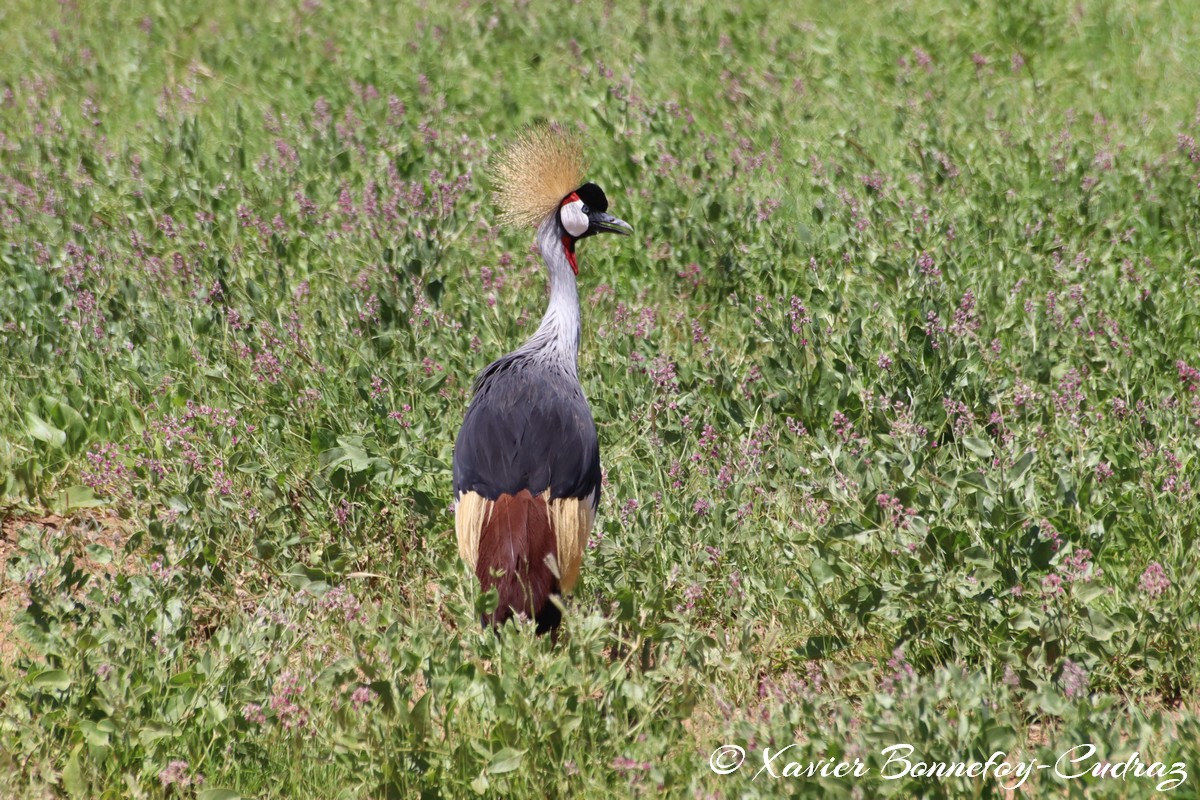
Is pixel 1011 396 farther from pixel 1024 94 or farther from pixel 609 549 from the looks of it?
pixel 1024 94

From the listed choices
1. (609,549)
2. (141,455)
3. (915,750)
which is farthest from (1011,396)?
(141,455)

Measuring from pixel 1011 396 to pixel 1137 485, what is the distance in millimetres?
956

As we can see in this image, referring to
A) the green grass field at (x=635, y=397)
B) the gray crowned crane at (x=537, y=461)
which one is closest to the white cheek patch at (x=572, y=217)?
the gray crowned crane at (x=537, y=461)

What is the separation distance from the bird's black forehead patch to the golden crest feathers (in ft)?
0.29

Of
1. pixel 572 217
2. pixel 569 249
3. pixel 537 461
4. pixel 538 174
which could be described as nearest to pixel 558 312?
pixel 569 249

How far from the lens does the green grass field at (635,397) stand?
3680 mm

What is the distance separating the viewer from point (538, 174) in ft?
18.6

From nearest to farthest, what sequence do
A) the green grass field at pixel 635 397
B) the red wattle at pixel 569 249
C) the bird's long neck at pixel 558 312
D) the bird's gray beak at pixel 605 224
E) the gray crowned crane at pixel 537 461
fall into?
the green grass field at pixel 635 397, the gray crowned crane at pixel 537 461, the bird's long neck at pixel 558 312, the red wattle at pixel 569 249, the bird's gray beak at pixel 605 224

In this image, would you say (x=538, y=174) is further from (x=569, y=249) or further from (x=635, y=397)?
(x=635, y=397)

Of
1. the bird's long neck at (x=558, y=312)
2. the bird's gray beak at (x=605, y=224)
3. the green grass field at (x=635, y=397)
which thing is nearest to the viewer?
the green grass field at (x=635, y=397)

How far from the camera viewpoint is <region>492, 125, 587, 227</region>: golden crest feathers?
566 centimetres

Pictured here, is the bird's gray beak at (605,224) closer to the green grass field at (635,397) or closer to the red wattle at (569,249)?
the red wattle at (569,249)

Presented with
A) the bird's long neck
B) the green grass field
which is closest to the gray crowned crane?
the bird's long neck

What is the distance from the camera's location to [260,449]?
17.0ft
